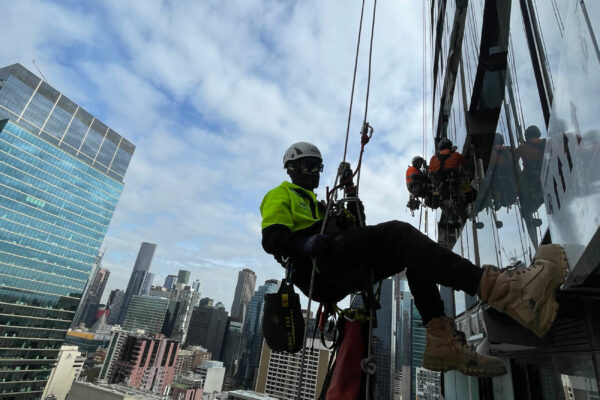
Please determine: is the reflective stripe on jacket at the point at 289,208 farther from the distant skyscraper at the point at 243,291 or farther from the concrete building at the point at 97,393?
the distant skyscraper at the point at 243,291

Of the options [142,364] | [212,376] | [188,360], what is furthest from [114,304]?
[212,376]

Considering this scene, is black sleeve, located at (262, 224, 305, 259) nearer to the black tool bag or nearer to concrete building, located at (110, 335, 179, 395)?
the black tool bag

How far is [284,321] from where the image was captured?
2.27 m

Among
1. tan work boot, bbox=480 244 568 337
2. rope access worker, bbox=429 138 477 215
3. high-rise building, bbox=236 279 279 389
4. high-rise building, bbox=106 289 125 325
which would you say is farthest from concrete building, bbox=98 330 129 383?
tan work boot, bbox=480 244 568 337

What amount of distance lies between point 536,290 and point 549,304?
8cm

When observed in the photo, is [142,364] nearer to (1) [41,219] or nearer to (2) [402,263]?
(1) [41,219]

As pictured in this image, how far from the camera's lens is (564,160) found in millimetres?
1312

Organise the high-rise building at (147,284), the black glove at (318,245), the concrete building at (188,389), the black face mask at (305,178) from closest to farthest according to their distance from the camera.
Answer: the black glove at (318,245) → the black face mask at (305,178) → the concrete building at (188,389) → the high-rise building at (147,284)

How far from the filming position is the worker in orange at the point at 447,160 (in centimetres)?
485

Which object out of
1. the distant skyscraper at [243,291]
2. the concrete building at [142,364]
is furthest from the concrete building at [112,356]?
the distant skyscraper at [243,291]

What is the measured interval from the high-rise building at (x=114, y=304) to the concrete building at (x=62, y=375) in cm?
10126

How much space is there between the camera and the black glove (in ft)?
6.90

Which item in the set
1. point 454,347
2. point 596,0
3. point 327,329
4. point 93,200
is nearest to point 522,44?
point 596,0

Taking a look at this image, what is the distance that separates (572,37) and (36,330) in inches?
2889
